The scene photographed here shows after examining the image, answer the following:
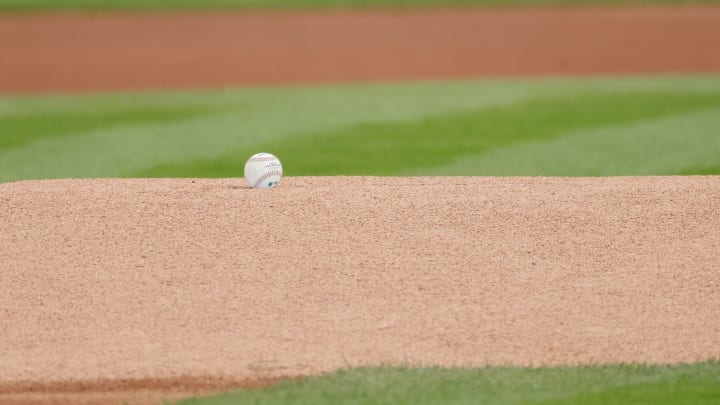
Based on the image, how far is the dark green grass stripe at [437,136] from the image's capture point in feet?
28.9

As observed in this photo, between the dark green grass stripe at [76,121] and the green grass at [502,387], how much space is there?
250 inches

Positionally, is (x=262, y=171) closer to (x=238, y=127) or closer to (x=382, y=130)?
(x=382, y=130)

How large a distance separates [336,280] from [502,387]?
1250mm

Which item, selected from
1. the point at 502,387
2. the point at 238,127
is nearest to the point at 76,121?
the point at 238,127

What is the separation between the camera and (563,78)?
14523 mm

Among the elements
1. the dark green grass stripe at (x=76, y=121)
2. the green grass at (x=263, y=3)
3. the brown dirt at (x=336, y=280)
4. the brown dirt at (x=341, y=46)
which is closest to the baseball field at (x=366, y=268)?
the brown dirt at (x=336, y=280)

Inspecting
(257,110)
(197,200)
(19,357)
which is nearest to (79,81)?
(257,110)

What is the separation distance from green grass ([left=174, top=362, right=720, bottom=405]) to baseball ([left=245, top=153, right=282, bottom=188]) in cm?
206

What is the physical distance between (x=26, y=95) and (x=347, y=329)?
10.0m

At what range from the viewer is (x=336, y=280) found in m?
5.32

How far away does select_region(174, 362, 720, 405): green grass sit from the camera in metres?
4.21

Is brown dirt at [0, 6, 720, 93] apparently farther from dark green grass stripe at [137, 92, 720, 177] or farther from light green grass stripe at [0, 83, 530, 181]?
dark green grass stripe at [137, 92, 720, 177]

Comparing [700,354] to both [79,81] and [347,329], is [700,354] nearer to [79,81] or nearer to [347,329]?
[347,329]

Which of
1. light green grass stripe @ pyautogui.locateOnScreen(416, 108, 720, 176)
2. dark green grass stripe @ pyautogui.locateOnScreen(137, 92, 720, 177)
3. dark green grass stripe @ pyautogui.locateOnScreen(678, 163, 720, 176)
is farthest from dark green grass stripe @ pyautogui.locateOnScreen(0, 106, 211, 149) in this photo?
dark green grass stripe @ pyautogui.locateOnScreen(678, 163, 720, 176)
